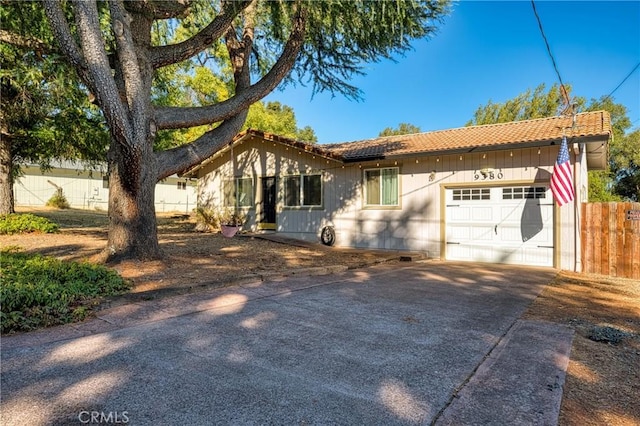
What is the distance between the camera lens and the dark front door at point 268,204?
563 inches

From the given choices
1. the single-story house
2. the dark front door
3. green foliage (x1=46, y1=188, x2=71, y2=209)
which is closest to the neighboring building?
green foliage (x1=46, y1=188, x2=71, y2=209)

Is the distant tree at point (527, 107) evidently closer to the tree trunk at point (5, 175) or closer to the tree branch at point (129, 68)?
the tree branch at point (129, 68)

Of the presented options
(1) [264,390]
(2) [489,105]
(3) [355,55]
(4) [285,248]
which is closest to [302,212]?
(4) [285,248]

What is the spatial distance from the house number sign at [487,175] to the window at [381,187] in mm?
2331

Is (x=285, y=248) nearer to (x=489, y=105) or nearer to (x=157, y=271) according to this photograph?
(x=157, y=271)

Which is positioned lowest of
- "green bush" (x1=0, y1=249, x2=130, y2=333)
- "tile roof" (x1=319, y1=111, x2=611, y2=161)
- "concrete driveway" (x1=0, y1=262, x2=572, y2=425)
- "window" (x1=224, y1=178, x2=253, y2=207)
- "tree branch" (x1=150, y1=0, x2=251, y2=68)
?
"concrete driveway" (x1=0, y1=262, x2=572, y2=425)

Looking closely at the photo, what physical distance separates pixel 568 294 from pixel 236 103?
713cm

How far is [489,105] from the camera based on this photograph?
1136 inches

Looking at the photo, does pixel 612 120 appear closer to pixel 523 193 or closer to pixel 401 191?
pixel 523 193

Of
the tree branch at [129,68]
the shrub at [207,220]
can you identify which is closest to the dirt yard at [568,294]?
the tree branch at [129,68]

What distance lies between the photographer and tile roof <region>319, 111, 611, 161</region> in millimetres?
9109

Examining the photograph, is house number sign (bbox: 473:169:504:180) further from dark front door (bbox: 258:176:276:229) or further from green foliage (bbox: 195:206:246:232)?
green foliage (bbox: 195:206:246:232)

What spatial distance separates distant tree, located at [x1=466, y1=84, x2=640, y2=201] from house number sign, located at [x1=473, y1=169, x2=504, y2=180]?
18718mm

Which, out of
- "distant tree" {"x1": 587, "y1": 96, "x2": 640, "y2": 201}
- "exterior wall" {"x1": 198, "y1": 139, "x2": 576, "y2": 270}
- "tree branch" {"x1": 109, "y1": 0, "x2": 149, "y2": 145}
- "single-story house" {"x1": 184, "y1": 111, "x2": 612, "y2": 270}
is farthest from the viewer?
"distant tree" {"x1": 587, "y1": 96, "x2": 640, "y2": 201}
